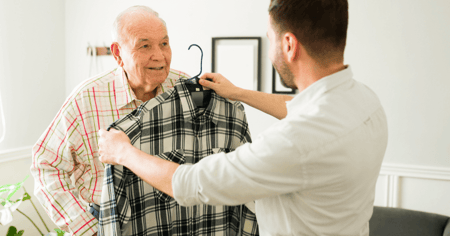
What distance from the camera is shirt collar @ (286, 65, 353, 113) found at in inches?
37.5

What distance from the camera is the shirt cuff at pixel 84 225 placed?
125 centimetres

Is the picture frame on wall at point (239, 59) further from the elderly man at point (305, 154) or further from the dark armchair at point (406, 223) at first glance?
the elderly man at point (305, 154)

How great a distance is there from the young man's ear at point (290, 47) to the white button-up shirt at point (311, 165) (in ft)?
0.36

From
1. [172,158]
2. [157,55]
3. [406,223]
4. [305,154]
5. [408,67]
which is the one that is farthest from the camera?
[408,67]

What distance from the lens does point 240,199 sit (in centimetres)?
92

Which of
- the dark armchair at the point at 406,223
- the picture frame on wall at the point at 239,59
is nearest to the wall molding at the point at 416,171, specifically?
the dark armchair at the point at 406,223

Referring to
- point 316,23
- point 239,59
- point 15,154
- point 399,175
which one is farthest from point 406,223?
point 15,154

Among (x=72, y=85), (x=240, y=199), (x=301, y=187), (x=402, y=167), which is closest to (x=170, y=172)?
(x=240, y=199)

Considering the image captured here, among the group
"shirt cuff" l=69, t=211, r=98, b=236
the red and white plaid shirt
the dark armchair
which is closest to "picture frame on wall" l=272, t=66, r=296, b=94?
the dark armchair

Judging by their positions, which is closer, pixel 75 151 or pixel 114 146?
pixel 114 146

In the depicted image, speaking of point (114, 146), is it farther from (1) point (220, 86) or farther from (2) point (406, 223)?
(2) point (406, 223)

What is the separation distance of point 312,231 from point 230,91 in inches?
21.9

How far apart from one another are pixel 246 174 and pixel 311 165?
171 millimetres

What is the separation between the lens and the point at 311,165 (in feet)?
2.89
